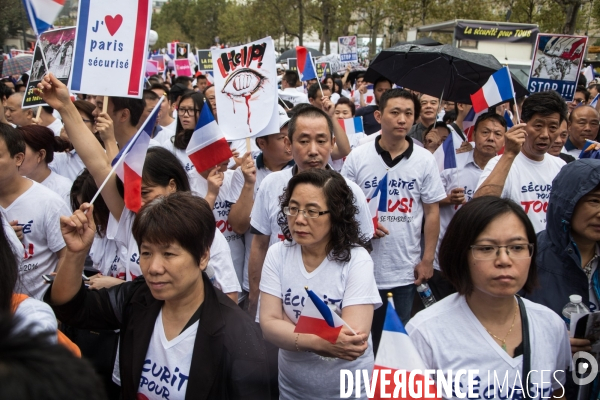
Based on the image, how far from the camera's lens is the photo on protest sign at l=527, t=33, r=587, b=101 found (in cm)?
615

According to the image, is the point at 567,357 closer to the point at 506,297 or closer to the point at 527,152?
the point at 506,297

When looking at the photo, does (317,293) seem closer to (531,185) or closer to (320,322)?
(320,322)

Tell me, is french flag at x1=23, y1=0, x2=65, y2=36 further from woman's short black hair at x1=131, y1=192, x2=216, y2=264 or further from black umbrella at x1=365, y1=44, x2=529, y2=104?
black umbrella at x1=365, y1=44, x2=529, y2=104

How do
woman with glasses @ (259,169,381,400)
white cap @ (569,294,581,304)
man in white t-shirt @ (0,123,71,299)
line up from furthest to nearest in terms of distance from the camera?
man in white t-shirt @ (0,123,71,299)
woman with glasses @ (259,169,381,400)
white cap @ (569,294,581,304)

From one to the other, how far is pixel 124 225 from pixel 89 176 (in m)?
0.58

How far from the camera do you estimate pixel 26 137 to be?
396cm

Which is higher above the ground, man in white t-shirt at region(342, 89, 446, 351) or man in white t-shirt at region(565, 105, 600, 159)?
man in white t-shirt at region(565, 105, 600, 159)

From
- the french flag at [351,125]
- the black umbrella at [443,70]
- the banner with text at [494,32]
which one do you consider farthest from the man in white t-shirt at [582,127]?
the banner with text at [494,32]

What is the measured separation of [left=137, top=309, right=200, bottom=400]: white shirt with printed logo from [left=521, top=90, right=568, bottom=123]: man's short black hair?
118 inches

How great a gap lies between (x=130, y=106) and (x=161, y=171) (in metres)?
1.50

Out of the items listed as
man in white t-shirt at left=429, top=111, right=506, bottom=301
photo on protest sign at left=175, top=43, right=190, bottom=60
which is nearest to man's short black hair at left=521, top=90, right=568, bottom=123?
man in white t-shirt at left=429, top=111, right=506, bottom=301

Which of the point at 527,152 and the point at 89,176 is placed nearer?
the point at 89,176

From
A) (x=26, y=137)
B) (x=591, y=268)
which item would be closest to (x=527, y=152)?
(x=591, y=268)

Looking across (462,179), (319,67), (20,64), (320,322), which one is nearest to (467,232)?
(320,322)
